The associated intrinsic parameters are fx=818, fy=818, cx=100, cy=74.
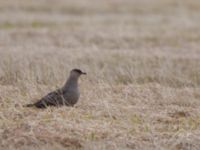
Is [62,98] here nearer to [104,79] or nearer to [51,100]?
[51,100]

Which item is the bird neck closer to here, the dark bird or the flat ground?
the dark bird

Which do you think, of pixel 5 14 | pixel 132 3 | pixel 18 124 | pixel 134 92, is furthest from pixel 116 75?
pixel 132 3

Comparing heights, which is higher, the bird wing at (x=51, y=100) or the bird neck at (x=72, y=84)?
the bird neck at (x=72, y=84)

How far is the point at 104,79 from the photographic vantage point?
13.0 m

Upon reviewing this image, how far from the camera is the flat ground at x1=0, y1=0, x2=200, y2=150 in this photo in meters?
9.23

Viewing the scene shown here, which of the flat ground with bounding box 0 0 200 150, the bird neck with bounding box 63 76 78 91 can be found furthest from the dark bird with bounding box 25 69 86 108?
the flat ground with bounding box 0 0 200 150

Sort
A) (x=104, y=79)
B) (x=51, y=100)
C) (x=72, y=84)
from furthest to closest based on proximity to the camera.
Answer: (x=104, y=79), (x=72, y=84), (x=51, y=100)

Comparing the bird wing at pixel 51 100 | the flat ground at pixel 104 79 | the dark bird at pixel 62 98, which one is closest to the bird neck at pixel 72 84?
the dark bird at pixel 62 98

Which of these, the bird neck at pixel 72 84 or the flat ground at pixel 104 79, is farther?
the bird neck at pixel 72 84

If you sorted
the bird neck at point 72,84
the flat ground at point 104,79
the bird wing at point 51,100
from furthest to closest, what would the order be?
the bird neck at point 72,84 < the bird wing at point 51,100 < the flat ground at point 104,79

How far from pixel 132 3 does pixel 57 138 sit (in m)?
20.0

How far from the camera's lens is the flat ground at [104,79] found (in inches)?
364

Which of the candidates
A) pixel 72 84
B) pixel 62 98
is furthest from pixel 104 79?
pixel 62 98

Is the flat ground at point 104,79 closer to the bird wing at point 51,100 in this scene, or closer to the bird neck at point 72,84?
the bird wing at point 51,100
